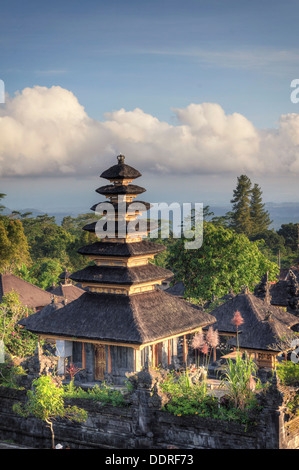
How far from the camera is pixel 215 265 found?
36500 mm

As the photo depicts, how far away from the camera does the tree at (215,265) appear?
120 feet

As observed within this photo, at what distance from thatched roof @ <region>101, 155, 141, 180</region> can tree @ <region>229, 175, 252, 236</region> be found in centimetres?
6730

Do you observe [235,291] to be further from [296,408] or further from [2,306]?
[296,408]

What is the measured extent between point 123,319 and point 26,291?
67.8 ft

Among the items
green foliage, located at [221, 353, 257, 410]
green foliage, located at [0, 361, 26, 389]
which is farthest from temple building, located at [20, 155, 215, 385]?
green foliage, located at [221, 353, 257, 410]

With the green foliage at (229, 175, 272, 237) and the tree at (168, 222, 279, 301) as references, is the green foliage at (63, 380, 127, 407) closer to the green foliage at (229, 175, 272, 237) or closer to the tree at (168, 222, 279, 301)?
the tree at (168, 222, 279, 301)

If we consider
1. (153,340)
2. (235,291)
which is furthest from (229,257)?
(153,340)

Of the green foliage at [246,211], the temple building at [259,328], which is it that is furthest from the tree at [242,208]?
the temple building at [259,328]

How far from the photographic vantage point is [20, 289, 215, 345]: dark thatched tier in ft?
72.0

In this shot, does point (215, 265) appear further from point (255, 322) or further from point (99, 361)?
point (99, 361)

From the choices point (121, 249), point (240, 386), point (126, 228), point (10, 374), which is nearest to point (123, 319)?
point (121, 249)

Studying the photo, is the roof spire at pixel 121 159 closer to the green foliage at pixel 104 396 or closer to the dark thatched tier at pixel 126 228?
the dark thatched tier at pixel 126 228

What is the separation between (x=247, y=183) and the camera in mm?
92438
